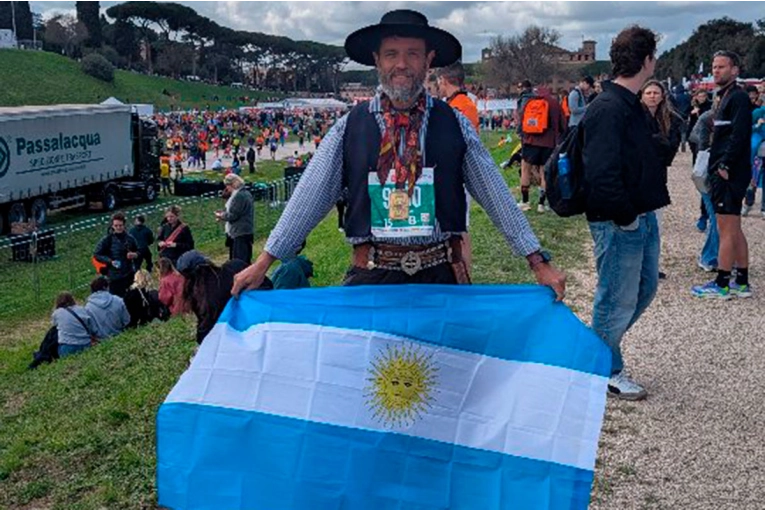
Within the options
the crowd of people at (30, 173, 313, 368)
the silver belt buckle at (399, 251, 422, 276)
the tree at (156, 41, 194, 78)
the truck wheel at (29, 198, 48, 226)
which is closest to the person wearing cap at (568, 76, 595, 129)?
the crowd of people at (30, 173, 313, 368)

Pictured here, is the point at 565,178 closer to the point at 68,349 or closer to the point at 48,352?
the point at 68,349

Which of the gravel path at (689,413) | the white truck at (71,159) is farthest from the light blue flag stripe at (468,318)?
the white truck at (71,159)

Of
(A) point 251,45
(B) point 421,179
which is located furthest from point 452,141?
(A) point 251,45

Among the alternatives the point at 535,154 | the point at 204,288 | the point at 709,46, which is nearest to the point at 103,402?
the point at 204,288

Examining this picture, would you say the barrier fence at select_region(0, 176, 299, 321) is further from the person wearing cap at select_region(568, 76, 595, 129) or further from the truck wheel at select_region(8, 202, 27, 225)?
the person wearing cap at select_region(568, 76, 595, 129)

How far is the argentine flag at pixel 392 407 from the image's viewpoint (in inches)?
129

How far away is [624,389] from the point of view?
5383 millimetres

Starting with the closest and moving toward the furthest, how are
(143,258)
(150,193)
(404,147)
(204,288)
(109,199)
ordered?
(404,147)
(204,288)
(143,258)
(109,199)
(150,193)

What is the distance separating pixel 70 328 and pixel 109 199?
1941cm

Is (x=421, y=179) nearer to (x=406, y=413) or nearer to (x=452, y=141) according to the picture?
(x=452, y=141)

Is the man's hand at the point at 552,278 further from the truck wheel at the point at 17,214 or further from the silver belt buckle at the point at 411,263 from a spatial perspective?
the truck wheel at the point at 17,214

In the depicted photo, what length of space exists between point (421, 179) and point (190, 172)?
126 feet

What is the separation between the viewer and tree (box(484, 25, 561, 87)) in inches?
3241

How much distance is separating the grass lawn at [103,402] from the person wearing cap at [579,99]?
1.59 m
